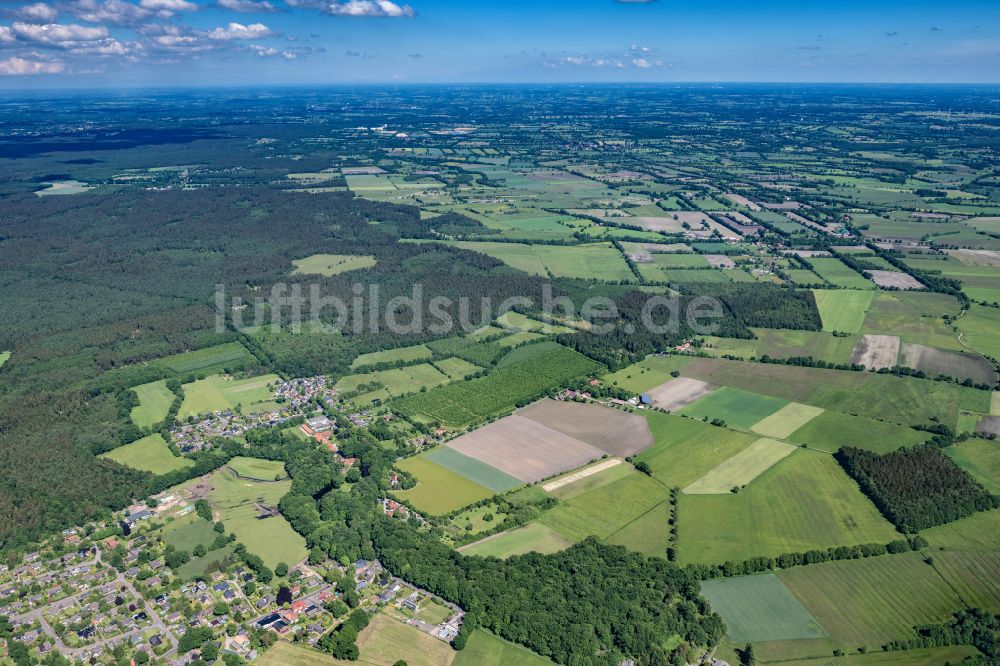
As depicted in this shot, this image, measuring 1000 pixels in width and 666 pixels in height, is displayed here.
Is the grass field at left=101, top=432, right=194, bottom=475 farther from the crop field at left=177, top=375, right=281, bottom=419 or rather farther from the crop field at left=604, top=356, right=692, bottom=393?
the crop field at left=604, top=356, right=692, bottom=393

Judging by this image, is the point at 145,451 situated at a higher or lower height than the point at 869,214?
lower

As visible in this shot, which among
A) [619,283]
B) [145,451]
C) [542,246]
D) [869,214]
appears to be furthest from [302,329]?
[869,214]

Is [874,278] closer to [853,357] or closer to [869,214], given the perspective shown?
[853,357]

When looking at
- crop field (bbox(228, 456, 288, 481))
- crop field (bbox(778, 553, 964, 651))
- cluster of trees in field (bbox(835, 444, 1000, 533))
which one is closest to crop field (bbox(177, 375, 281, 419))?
crop field (bbox(228, 456, 288, 481))

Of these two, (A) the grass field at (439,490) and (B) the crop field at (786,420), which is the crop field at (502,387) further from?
(B) the crop field at (786,420)

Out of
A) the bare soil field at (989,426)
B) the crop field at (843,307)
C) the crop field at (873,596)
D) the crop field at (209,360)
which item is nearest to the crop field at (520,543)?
the crop field at (873,596)

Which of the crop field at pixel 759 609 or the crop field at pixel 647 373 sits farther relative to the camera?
the crop field at pixel 647 373
